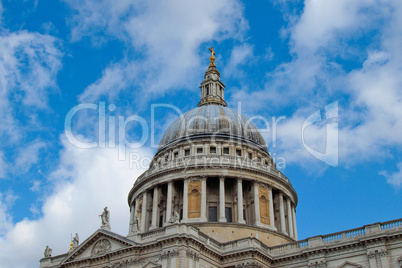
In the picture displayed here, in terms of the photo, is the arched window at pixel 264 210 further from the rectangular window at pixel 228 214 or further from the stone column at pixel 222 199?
the stone column at pixel 222 199

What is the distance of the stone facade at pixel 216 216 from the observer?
126 ft

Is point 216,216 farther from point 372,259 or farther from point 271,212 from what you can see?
point 372,259

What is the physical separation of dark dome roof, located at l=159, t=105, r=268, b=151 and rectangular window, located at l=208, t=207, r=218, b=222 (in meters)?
10.3

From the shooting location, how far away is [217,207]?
53.2 metres

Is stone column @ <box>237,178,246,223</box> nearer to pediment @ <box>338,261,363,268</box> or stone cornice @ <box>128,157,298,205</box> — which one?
stone cornice @ <box>128,157,298,205</box>

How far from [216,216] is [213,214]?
482mm

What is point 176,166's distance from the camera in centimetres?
5462

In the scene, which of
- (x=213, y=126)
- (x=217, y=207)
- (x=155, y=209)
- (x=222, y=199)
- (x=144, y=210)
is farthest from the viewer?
(x=213, y=126)

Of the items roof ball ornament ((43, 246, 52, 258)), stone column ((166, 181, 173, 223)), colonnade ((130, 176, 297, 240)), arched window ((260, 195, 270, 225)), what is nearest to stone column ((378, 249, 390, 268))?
colonnade ((130, 176, 297, 240))

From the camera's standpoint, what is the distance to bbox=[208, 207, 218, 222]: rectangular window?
172 ft

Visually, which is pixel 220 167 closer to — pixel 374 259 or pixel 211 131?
pixel 211 131

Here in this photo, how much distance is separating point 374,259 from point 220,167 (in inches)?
→ 819

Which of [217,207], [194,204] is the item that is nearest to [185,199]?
[194,204]

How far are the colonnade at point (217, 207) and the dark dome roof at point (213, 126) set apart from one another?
793 centimetres
